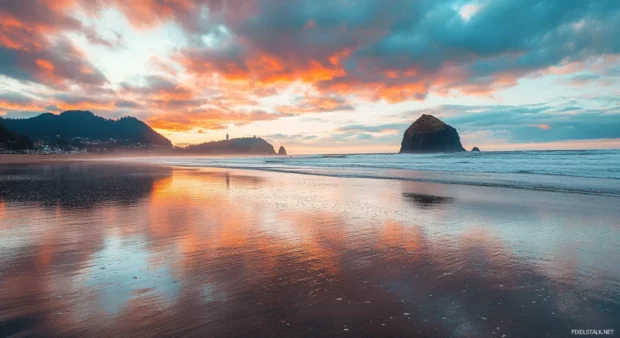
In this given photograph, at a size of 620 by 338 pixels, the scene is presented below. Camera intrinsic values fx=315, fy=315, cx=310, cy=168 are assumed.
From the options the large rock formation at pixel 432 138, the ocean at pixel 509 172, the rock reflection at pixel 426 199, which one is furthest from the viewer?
the large rock formation at pixel 432 138

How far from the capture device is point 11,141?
132 metres

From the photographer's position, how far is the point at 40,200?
14.0m

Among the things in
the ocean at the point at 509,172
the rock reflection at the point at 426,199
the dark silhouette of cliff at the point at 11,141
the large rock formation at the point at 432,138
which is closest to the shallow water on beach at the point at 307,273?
the rock reflection at the point at 426,199

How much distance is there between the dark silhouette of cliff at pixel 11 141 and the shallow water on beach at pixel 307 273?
159591mm

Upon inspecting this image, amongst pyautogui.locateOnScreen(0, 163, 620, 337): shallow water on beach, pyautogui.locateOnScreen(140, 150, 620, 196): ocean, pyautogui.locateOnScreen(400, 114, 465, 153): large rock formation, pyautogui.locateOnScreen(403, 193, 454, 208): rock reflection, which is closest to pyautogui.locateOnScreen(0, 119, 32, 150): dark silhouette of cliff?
pyautogui.locateOnScreen(140, 150, 620, 196): ocean

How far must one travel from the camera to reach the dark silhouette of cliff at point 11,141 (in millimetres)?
125600

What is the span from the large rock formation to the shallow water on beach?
182958mm

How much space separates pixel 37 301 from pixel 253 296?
310 centimetres

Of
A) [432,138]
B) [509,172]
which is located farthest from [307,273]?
[432,138]

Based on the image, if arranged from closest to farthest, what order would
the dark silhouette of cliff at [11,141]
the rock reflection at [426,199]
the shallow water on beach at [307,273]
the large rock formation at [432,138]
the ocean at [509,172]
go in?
the shallow water on beach at [307,273]
the rock reflection at [426,199]
the ocean at [509,172]
the dark silhouette of cliff at [11,141]
the large rock formation at [432,138]

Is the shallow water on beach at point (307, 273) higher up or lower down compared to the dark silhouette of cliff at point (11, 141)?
lower down

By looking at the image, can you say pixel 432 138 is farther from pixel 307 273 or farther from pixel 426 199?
pixel 307 273

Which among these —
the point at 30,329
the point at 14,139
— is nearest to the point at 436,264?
the point at 30,329

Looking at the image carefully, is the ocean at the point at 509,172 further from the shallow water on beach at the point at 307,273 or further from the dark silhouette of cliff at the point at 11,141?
the dark silhouette of cliff at the point at 11,141
